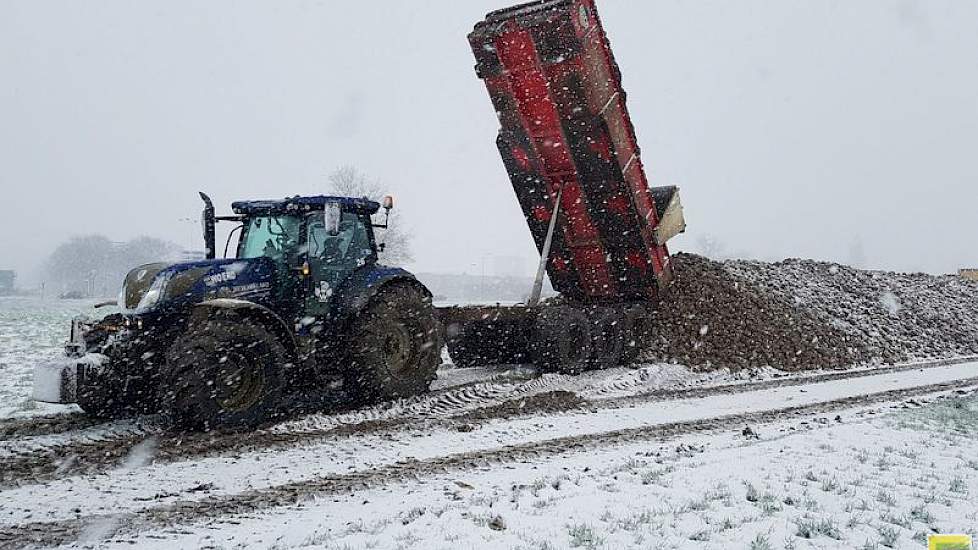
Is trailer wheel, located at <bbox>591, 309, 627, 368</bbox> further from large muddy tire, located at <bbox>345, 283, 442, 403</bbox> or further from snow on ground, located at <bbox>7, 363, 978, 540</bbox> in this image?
large muddy tire, located at <bbox>345, 283, 442, 403</bbox>

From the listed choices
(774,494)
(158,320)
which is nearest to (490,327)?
(158,320)

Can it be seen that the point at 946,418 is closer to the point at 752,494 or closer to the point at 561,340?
the point at 752,494

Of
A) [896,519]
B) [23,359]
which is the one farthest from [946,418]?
[23,359]

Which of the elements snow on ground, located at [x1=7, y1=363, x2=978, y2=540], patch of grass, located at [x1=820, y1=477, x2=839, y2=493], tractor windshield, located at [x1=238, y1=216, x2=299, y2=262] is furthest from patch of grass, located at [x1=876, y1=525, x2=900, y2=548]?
tractor windshield, located at [x1=238, y1=216, x2=299, y2=262]

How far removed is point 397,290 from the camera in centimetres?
767

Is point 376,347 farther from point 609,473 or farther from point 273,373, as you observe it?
point 609,473

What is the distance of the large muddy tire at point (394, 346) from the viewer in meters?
7.18

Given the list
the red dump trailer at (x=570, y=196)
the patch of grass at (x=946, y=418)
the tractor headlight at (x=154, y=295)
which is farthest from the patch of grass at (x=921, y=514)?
the tractor headlight at (x=154, y=295)

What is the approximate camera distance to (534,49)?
8594 millimetres

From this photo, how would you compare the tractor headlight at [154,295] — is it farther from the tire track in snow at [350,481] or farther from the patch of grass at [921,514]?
the patch of grass at [921,514]

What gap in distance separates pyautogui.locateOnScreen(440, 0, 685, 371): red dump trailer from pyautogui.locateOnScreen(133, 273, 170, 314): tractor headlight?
339 centimetres

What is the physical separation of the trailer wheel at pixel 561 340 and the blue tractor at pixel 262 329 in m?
2.16

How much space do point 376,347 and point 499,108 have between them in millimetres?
3976

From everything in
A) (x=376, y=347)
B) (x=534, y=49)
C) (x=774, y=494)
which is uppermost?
(x=534, y=49)
